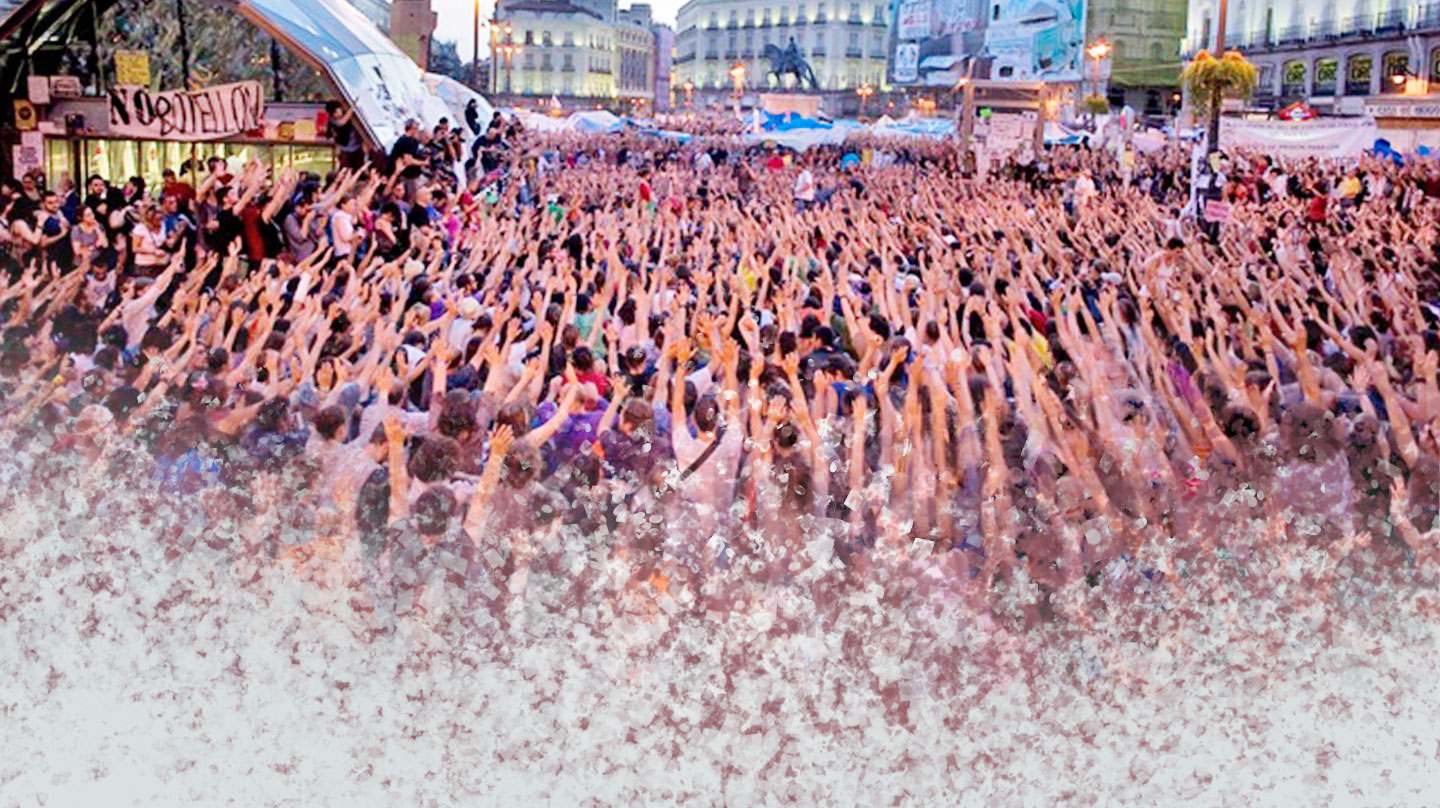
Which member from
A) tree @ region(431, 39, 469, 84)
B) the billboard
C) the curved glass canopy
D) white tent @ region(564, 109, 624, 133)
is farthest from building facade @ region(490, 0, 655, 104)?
the curved glass canopy

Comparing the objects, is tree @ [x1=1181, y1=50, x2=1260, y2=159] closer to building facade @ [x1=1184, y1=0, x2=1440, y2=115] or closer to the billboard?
building facade @ [x1=1184, y1=0, x2=1440, y2=115]

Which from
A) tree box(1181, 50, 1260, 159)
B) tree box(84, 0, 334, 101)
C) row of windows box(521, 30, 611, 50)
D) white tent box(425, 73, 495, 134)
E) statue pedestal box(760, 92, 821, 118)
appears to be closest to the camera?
tree box(84, 0, 334, 101)

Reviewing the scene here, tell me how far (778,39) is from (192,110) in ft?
193

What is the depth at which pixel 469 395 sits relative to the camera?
6164mm

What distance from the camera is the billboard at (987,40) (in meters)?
69.9

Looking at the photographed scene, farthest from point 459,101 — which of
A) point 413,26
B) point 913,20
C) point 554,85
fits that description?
point 554,85

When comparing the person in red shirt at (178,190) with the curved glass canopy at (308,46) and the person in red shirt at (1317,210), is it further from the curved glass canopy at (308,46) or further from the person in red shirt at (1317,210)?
the person in red shirt at (1317,210)

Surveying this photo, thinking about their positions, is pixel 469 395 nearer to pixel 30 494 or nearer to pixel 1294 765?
pixel 30 494

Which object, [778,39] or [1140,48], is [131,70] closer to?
[778,39]

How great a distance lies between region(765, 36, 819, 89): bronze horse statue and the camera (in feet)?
216

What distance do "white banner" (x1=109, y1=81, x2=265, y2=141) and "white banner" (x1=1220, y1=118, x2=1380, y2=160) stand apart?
12.0 m

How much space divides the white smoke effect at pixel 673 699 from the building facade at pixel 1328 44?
141ft

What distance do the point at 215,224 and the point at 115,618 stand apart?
5.40 m

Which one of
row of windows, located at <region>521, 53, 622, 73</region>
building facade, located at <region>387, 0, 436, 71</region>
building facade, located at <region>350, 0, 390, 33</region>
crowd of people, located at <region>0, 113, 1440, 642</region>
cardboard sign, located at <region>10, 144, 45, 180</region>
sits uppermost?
building facade, located at <region>350, 0, 390, 33</region>
